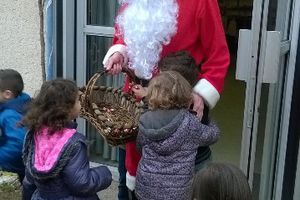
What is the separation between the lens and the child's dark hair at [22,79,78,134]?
8.41ft

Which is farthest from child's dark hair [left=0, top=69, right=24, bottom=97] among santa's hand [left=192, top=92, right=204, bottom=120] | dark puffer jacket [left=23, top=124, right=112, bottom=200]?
santa's hand [left=192, top=92, right=204, bottom=120]

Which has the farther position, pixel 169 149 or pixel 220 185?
pixel 169 149

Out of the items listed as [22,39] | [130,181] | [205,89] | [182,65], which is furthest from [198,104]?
[22,39]

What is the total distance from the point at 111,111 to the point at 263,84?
78 cm

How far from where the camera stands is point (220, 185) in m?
1.82

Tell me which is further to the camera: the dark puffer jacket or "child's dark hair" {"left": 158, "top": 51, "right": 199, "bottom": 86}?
"child's dark hair" {"left": 158, "top": 51, "right": 199, "bottom": 86}

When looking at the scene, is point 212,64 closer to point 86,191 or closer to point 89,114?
point 89,114

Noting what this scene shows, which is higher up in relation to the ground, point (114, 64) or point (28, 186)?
point (114, 64)

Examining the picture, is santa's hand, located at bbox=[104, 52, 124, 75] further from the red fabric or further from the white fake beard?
the red fabric

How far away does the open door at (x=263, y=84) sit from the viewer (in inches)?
103

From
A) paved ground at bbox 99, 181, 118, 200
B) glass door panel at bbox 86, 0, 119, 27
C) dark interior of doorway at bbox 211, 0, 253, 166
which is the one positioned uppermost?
glass door panel at bbox 86, 0, 119, 27

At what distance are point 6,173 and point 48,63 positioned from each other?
94cm

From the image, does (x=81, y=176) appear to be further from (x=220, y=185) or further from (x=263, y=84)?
(x=263, y=84)

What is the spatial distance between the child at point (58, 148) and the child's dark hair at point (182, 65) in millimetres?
457
